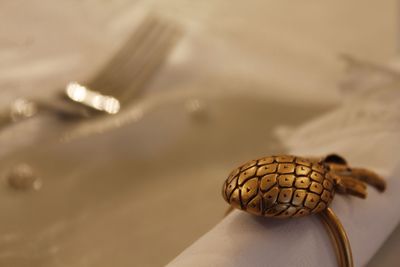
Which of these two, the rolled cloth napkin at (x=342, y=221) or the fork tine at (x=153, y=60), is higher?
the fork tine at (x=153, y=60)

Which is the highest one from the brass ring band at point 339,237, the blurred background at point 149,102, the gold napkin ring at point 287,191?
Result: the blurred background at point 149,102

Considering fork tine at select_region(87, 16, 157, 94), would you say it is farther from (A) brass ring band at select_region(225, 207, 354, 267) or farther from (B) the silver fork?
(A) brass ring band at select_region(225, 207, 354, 267)

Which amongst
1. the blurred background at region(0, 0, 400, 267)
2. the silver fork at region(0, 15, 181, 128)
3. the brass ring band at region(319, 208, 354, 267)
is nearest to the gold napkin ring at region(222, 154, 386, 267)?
the brass ring band at region(319, 208, 354, 267)

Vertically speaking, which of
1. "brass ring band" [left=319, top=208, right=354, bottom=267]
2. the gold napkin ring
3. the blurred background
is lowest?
"brass ring band" [left=319, top=208, right=354, bottom=267]

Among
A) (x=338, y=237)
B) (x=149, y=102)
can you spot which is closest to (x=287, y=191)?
(x=338, y=237)

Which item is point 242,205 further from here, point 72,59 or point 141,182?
point 72,59

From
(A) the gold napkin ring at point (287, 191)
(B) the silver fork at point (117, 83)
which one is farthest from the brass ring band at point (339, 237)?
(B) the silver fork at point (117, 83)

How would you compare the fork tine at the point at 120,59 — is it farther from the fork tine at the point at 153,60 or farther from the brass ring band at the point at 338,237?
the brass ring band at the point at 338,237
